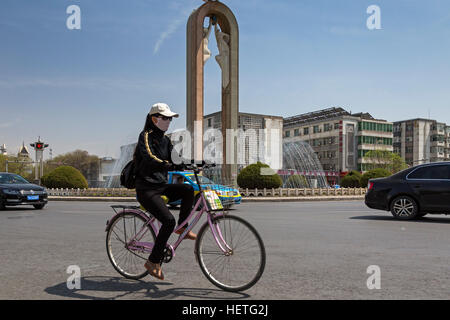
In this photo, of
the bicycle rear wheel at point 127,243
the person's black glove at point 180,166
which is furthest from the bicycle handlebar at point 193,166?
the bicycle rear wheel at point 127,243

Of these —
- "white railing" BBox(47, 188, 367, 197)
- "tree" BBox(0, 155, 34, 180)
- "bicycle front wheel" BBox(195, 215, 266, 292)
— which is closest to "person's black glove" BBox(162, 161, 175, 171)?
"bicycle front wheel" BBox(195, 215, 266, 292)

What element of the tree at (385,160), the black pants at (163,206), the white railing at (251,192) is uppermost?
the tree at (385,160)

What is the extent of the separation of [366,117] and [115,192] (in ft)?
246

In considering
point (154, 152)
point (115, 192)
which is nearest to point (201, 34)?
point (115, 192)

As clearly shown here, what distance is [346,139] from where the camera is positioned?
9100cm

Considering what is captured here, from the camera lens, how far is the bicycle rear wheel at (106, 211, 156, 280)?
4.91 meters

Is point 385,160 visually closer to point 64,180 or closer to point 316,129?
point 316,129

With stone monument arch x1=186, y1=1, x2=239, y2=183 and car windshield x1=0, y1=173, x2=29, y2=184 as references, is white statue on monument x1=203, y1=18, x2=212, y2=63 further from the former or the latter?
car windshield x1=0, y1=173, x2=29, y2=184

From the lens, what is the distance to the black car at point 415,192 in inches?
440

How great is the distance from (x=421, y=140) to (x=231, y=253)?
104600 mm

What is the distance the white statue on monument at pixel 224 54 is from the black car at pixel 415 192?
2903cm

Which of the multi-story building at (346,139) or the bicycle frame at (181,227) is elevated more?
the multi-story building at (346,139)
